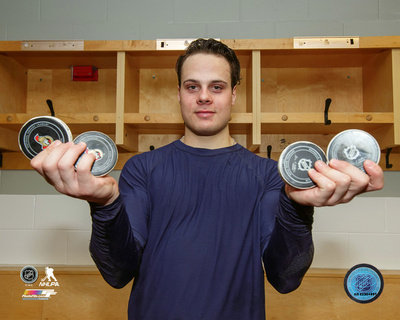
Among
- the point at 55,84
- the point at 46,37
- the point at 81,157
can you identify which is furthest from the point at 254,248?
the point at 46,37

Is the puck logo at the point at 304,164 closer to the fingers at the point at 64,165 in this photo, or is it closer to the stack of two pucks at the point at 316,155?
the stack of two pucks at the point at 316,155


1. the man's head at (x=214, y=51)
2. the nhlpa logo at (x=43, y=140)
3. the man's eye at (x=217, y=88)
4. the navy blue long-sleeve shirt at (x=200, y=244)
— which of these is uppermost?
the man's head at (x=214, y=51)

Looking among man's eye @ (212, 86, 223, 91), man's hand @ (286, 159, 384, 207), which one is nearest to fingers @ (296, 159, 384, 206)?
man's hand @ (286, 159, 384, 207)

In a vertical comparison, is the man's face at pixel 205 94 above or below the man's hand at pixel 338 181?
above

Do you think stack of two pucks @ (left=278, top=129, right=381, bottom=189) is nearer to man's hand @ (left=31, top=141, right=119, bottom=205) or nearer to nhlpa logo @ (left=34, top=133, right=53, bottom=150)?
man's hand @ (left=31, top=141, right=119, bottom=205)

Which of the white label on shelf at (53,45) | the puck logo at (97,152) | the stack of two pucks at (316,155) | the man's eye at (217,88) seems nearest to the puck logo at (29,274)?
the white label on shelf at (53,45)

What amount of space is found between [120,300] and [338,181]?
1.34 meters

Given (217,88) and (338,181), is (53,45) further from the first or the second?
(338,181)

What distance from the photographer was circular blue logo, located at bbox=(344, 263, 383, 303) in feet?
5.24

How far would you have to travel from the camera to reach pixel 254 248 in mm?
1070

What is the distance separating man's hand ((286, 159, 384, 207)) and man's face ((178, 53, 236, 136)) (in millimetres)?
509

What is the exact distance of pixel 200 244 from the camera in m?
1.04

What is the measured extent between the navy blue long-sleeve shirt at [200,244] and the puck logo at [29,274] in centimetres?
91

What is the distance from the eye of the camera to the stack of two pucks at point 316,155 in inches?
31.0
